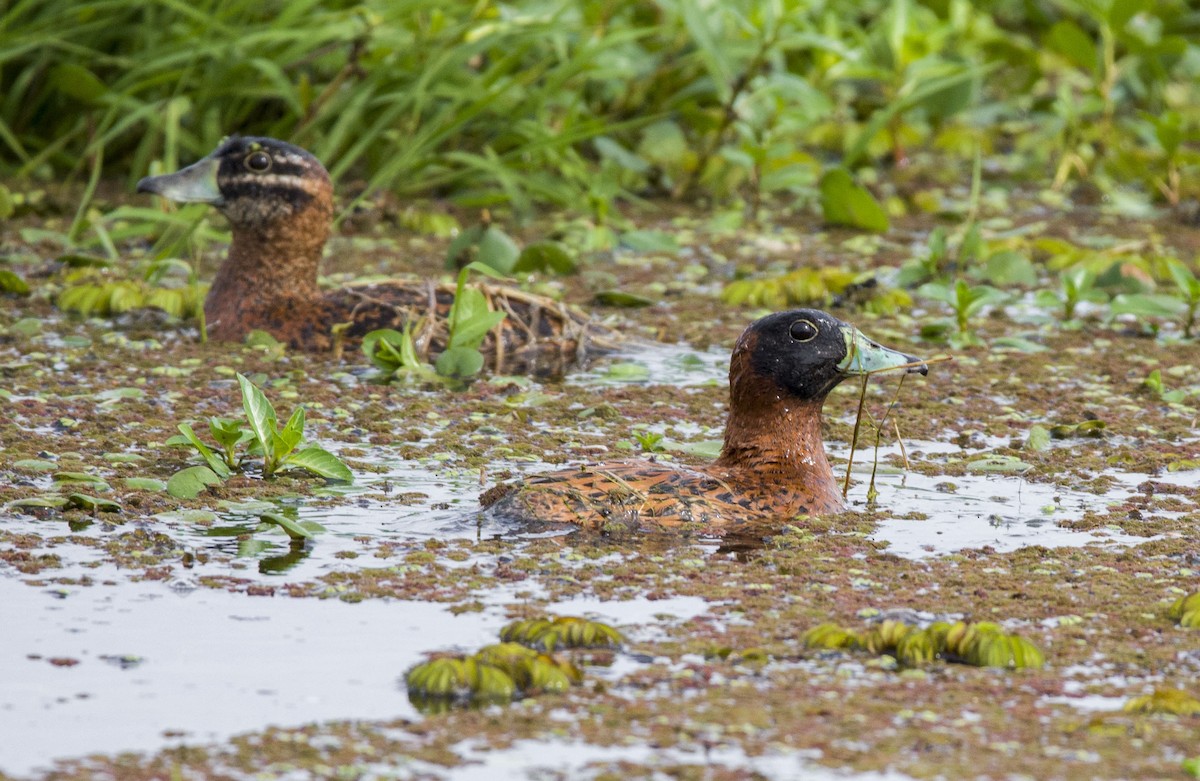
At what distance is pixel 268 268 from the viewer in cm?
868

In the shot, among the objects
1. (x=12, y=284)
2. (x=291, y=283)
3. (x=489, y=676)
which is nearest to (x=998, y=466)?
(x=489, y=676)

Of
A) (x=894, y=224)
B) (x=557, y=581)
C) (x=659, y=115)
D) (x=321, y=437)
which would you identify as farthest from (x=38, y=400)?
(x=894, y=224)

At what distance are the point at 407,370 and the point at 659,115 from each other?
4042 mm

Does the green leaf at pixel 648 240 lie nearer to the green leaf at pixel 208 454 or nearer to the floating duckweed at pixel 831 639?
the green leaf at pixel 208 454

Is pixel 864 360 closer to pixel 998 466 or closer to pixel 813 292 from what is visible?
pixel 998 466

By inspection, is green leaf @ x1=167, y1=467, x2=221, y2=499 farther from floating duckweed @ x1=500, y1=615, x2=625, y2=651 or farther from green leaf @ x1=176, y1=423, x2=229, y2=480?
floating duckweed @ x1=500, y1=615, x2=625, y2=651

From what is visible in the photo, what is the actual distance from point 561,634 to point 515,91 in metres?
6.90

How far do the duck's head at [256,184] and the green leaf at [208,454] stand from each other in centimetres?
257

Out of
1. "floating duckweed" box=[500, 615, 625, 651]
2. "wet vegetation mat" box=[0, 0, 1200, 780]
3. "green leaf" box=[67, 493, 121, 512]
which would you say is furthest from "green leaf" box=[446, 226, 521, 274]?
"floating duckweed" box=[500, 615, 625, 651]

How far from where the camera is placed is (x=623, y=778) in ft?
12.8

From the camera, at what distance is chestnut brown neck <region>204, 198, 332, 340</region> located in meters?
8.64

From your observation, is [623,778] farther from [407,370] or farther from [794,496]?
[407,370]

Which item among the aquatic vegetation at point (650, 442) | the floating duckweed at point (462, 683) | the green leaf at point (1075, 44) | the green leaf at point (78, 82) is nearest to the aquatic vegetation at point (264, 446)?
the aquatic vegetation at point (650, 442)

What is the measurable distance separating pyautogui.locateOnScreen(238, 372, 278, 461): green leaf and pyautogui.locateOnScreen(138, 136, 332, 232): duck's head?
252 cm
